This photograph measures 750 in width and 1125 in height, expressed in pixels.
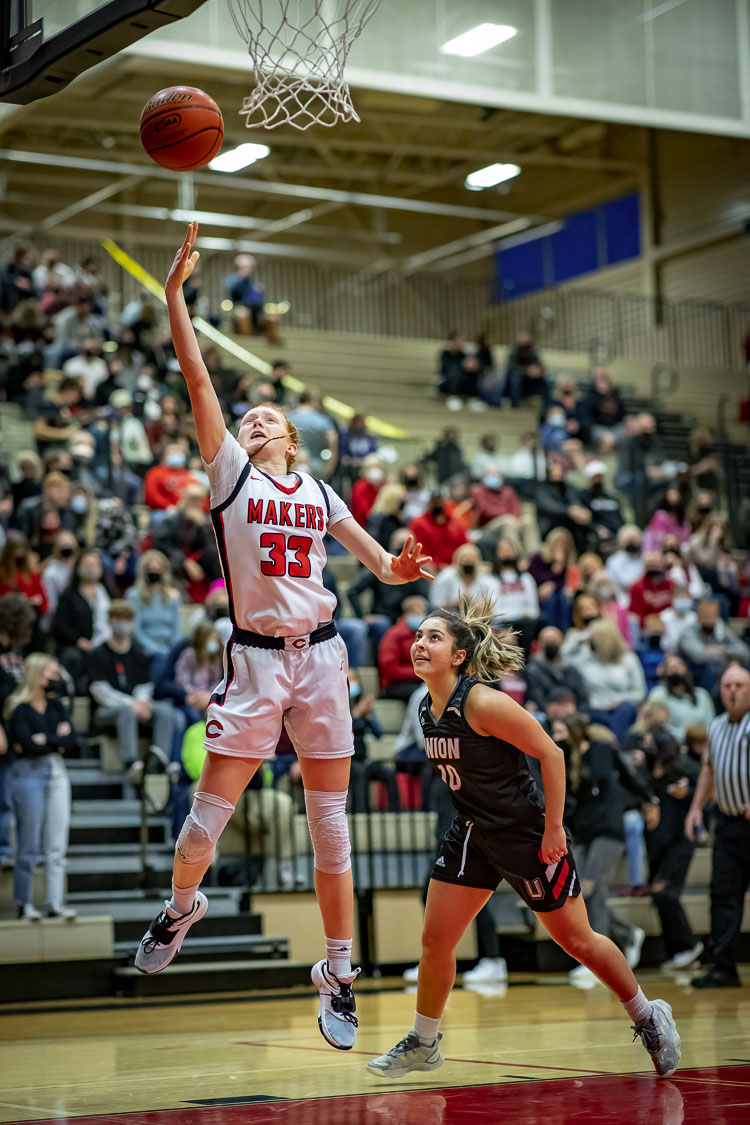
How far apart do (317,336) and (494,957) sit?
1500 centimetres

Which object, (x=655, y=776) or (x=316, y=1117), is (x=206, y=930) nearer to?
(x=655, y=776)

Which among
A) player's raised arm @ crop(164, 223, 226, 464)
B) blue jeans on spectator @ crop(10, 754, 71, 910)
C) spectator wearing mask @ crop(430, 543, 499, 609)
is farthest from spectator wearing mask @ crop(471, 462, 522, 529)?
player's raised arm @ crop(164, 223, 226, 464)

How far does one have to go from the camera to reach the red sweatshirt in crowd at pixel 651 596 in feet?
51.1

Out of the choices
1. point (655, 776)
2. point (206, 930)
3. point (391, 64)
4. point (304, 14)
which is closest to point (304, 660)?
point (206, 930)

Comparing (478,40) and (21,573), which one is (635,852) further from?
(478,40)

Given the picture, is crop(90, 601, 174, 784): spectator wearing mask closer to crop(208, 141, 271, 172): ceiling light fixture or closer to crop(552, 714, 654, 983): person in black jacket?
crop(552, 714, 654, 983): person in black jacket

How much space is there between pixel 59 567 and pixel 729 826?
6.41 metres

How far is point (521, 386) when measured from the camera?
22078 millimetres

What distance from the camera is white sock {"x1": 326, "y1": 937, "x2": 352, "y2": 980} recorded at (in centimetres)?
573

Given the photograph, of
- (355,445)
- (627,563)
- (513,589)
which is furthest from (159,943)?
(355,445)

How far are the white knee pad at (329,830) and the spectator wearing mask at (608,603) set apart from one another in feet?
28.8

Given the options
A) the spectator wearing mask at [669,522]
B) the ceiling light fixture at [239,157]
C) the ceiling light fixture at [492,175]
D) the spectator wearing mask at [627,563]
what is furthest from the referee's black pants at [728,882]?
the ceiling light fixture at [492,175]

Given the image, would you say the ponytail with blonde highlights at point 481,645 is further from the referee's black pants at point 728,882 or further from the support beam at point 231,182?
the support beam at point 231,182

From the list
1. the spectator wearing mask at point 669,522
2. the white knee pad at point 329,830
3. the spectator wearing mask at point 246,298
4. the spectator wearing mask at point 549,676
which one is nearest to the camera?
the white knee pad at point 329,830
